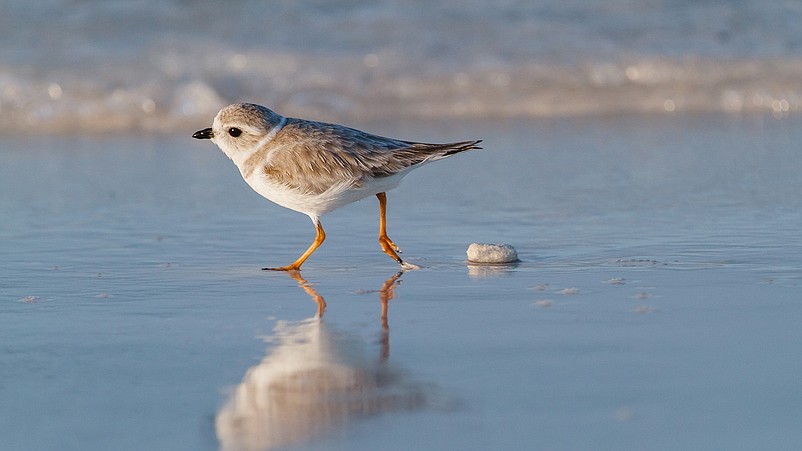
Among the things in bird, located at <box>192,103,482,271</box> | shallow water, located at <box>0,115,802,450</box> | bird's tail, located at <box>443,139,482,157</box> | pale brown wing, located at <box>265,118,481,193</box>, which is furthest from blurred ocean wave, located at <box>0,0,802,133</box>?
bird's tail, located at <box>443,139,482,157</box>

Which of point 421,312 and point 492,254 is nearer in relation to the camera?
point 421,312

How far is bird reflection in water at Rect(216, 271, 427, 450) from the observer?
9.23 feet

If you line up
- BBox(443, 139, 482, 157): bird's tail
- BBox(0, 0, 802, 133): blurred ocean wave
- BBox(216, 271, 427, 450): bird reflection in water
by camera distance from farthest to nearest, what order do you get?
1. BBox(0, 0, 802, 133): blurred ocean wave
2. BBox(443, 139, 482, 157): bird's tail
3. BBox(216, 271, 427, 450): bird reflection in water

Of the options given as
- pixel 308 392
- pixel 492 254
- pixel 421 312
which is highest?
pixel 492 254

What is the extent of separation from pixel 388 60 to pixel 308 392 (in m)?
8.51

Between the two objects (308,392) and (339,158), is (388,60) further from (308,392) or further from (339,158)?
(308,392)

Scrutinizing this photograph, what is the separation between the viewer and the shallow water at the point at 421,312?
288 cm

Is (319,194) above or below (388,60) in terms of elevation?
below

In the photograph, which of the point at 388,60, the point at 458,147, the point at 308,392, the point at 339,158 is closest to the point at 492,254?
the point at 458,147

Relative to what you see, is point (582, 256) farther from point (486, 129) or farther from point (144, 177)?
point (486, 129)

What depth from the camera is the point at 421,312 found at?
4109mm

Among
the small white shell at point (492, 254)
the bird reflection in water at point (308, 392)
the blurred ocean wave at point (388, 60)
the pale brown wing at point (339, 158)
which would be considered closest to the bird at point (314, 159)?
the pale brown wing at point (339, 158)

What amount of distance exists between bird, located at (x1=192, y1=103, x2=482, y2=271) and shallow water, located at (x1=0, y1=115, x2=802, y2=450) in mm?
340

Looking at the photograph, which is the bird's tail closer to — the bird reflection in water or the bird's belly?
the bird's belly
